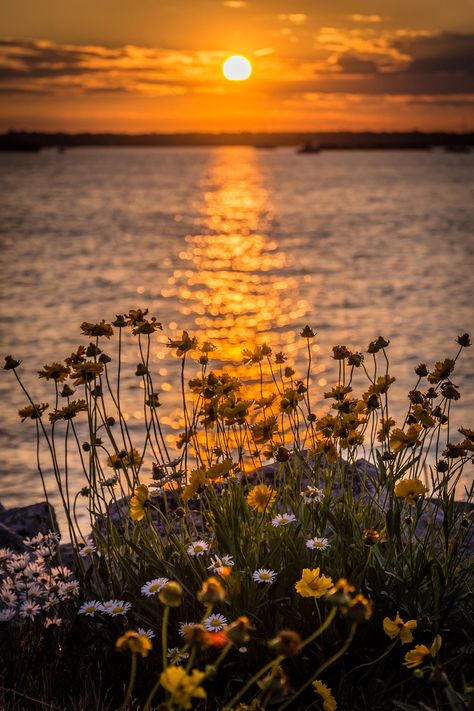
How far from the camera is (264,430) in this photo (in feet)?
12.4

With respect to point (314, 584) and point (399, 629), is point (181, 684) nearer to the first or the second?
point (314, 584)

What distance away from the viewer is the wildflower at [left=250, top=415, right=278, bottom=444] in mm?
3766

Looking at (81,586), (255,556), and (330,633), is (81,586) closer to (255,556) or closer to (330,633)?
(255,556)

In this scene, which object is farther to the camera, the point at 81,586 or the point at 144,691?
the point at 81,586

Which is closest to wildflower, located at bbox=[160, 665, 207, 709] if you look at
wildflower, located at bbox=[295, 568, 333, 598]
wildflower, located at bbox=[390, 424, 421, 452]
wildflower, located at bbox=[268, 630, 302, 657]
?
wildflower, located at bbox=[268, 630, 302, 657]

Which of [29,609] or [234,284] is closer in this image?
[29,609]

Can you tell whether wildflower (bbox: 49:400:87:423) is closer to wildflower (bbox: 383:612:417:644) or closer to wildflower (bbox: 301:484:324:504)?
wildflower (bbox: 301:484:324:504)

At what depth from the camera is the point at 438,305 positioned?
21078mm

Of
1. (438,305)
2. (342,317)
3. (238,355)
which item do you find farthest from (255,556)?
(438,305)

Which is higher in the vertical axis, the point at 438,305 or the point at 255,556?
the point at 255,556

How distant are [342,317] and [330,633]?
16.2m

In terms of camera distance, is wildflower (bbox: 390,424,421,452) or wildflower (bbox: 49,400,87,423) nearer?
wildflower (bbox: 390,424,421,452)

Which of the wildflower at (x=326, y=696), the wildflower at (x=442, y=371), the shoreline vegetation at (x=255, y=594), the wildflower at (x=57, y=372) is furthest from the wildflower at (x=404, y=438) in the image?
the wildflower at (x=57, y=372)

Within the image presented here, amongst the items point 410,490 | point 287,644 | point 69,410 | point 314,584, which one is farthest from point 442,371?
point 287,644
